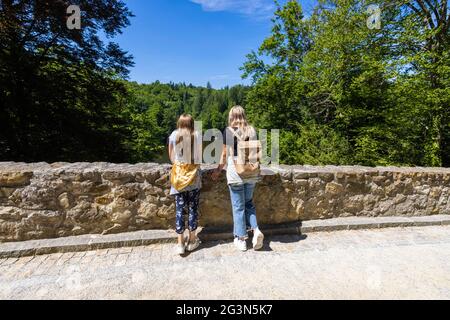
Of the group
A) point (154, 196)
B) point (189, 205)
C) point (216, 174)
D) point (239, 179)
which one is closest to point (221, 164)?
point (216, 174)

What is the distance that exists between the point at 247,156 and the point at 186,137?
752mm

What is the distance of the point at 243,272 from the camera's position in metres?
2.60

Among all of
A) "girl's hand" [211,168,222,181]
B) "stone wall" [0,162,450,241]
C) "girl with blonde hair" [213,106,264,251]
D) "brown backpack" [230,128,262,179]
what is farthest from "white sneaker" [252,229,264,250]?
"girl's hand" [211,168,222,181]

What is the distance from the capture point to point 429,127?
396 inches

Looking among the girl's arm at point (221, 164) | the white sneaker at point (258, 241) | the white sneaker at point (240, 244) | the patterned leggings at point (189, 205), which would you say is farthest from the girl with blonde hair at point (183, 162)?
the white sneaker at point (258, 241)

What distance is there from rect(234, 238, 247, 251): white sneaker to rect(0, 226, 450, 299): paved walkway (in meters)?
0.08

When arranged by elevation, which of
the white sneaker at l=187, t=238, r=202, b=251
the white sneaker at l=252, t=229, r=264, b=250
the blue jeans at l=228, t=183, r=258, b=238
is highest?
the blue jeans at l=228, t=183, r=258, b=238

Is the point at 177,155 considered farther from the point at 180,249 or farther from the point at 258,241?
the point at 258,241

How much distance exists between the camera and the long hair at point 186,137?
2.94 metres

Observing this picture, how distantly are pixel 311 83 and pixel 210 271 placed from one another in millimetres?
13796

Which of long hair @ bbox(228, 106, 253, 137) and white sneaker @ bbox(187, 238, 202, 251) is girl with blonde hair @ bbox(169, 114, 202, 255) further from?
long hair @ bbox(228, 106, 253, 137)

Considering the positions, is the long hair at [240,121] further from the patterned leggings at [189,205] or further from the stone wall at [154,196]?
the patterned leggings at [189,205]

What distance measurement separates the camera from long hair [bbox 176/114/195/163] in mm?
2941

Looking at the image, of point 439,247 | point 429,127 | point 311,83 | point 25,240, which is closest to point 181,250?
point 25,240
